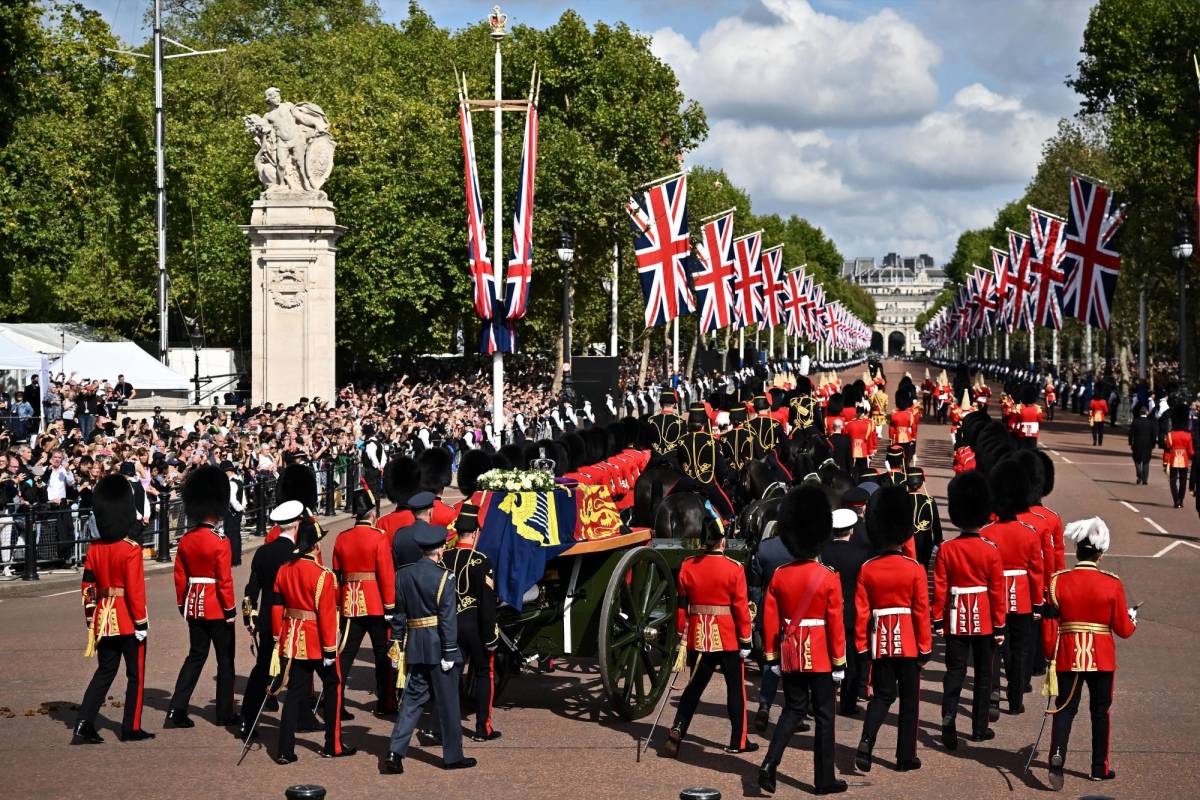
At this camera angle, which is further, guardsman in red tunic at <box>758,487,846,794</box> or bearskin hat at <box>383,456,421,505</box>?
bearskin hat at <box>383,456,421,505</box>

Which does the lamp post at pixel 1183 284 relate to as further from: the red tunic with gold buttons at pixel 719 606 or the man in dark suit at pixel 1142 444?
the red tunic with gold buttons at pixel 719 606

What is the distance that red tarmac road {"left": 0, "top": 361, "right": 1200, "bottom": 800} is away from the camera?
29.6 feet

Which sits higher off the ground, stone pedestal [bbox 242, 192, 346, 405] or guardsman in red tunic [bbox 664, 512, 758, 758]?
stone pedestal [bbox 242, 192, 346, 405]

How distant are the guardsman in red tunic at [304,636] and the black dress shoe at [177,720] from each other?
1.10 meters

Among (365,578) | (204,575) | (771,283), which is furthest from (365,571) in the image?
(771,283)

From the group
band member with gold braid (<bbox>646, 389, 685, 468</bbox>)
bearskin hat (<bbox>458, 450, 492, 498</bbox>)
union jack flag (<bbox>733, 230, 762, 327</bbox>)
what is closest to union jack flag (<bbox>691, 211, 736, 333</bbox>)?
union jack flag (<bbox>733, 230, 762, 327</bbox>)

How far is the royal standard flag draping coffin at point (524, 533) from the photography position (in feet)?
34.4

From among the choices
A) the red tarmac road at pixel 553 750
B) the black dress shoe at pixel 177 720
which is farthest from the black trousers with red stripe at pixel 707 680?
the black dress shoe at pixel 177 720

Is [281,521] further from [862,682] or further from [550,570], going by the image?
[862,682]

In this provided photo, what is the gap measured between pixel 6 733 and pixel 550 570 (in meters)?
3.79

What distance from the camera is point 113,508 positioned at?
413 inches

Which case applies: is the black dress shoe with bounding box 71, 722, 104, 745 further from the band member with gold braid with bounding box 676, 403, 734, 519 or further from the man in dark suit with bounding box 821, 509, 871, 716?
the band member with gold braid with bounding box 676, 403, 734, 519

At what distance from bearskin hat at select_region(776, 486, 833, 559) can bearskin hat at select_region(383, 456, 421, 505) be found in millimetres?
4131

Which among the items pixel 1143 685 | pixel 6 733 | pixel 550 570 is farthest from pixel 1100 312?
pixel 6 733
